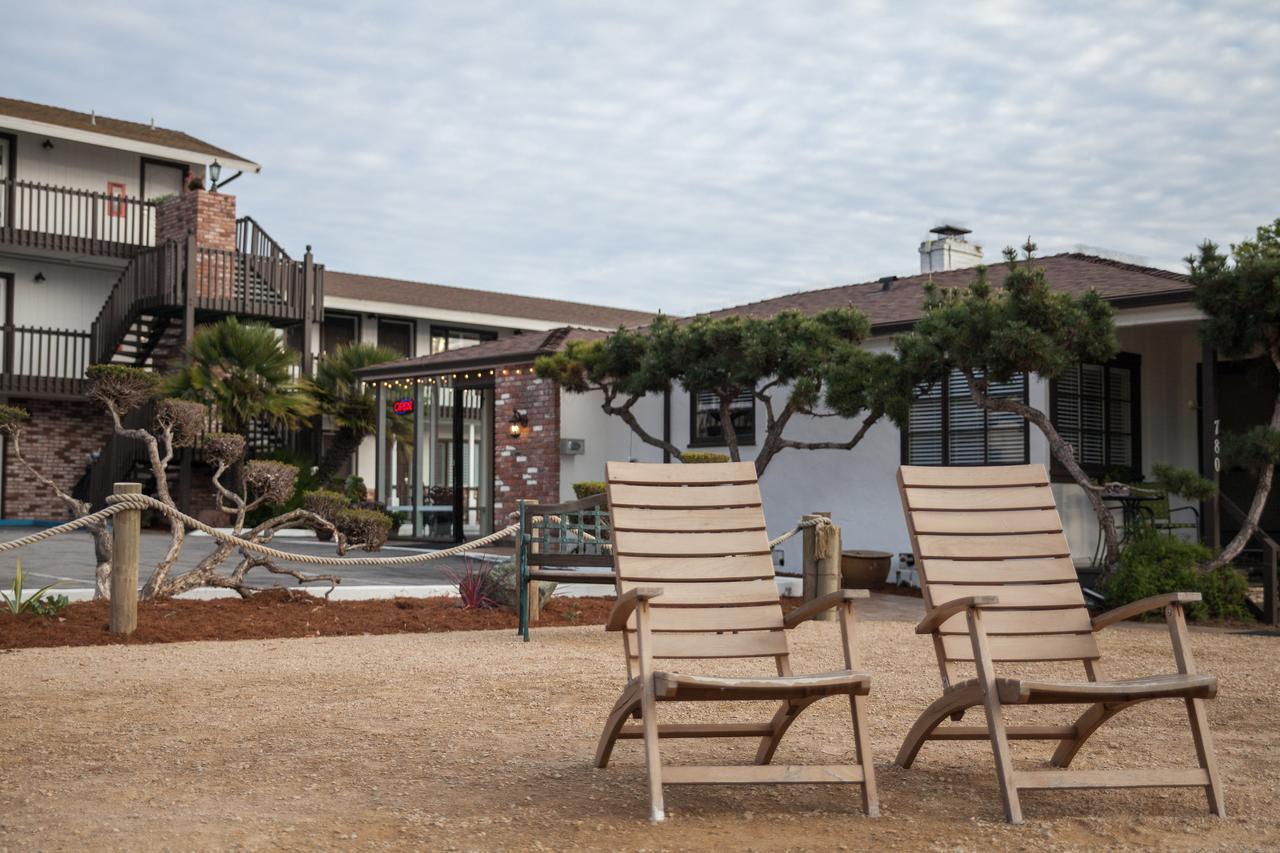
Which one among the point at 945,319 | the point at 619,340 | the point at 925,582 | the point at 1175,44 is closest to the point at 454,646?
the point at 925,582

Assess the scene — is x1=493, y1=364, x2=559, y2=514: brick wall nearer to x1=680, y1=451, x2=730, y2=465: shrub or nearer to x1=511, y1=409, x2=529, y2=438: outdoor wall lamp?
x1=511, y1=409, x2=529, y2=438: outdoor wall lamp

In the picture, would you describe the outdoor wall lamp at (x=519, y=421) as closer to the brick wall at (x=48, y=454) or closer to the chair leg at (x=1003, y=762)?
the brick wall at (x=48, y=454)

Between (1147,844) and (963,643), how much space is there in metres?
1.08

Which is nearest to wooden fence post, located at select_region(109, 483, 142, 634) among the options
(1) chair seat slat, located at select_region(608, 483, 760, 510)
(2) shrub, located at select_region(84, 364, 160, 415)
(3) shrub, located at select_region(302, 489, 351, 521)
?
(2) shrub, located at select_region(84, 364, 160, 415)

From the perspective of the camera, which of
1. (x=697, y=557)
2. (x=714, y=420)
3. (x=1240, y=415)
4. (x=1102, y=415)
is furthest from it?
(x=714, y=420)

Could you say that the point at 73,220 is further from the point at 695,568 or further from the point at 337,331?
the point at 695,568

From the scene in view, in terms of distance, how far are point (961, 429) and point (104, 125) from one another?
1839cm

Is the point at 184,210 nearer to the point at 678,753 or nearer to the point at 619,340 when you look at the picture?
the point at 619,340

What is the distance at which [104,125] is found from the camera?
25.0 metres

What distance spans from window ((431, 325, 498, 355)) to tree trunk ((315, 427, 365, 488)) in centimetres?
439

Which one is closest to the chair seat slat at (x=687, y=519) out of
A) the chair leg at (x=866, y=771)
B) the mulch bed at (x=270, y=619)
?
the chair leg at (x=866, y=771)

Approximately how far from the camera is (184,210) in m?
23.1

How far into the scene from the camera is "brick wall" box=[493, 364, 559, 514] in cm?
1820

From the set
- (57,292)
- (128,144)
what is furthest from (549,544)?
(128,144)
